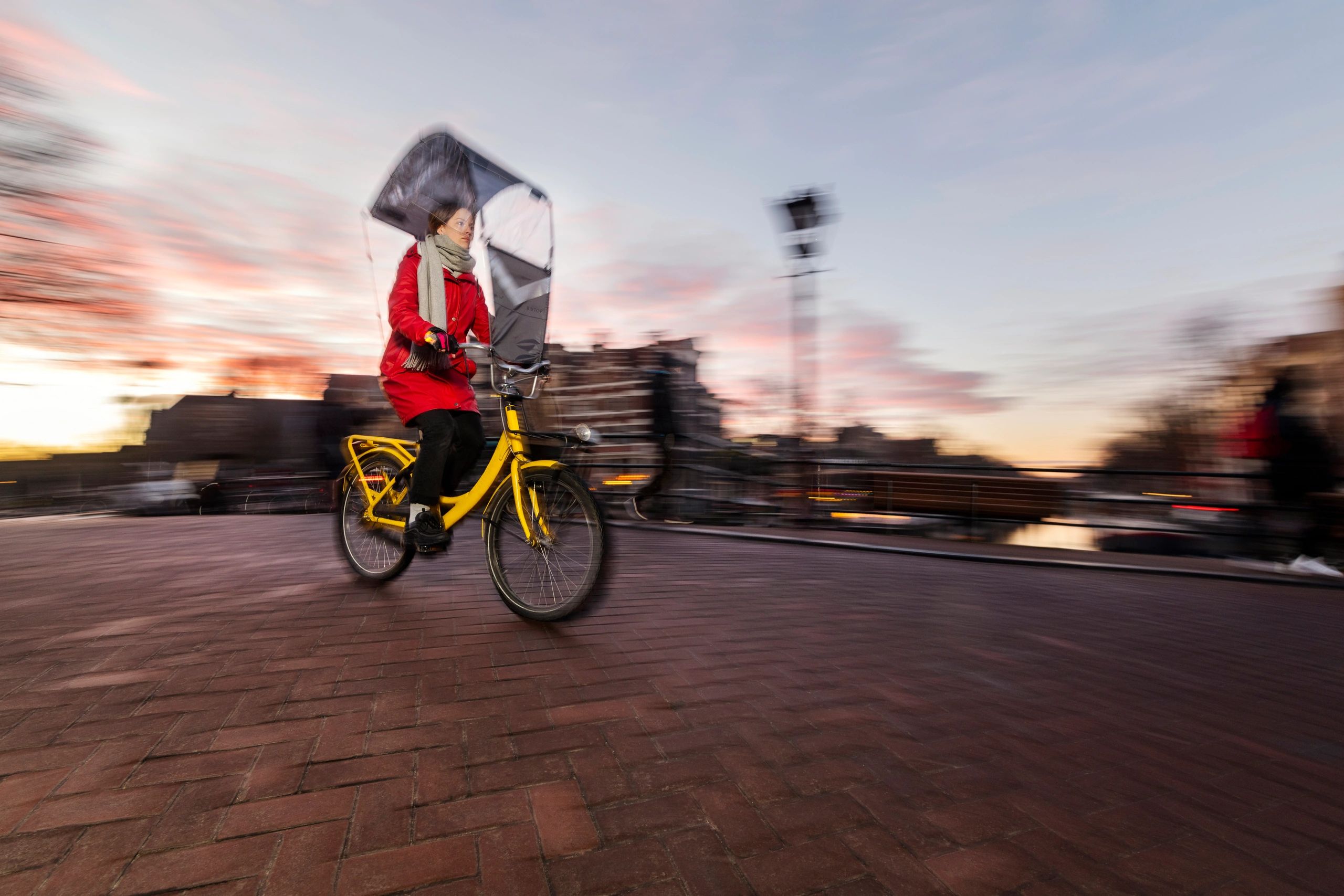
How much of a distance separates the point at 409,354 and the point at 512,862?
2832mm

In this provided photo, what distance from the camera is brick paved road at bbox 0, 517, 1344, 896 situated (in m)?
1.63

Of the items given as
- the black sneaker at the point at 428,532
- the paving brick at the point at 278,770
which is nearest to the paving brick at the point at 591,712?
the paving brick at the point at 278,770

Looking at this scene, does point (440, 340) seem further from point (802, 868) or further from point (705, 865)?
point (802, 868)

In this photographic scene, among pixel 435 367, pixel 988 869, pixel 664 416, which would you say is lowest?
pixel 988 869

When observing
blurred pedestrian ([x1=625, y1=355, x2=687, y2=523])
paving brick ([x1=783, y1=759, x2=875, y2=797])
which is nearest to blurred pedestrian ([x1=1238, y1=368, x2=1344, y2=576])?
blurred pedestrian ([x1=625, y1=355, x2=687, y2=523])

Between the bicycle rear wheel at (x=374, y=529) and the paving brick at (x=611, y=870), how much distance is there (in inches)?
116

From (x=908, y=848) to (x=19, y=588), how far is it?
5.35 metres

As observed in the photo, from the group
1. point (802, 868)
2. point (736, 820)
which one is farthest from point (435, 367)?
point (802, 868)

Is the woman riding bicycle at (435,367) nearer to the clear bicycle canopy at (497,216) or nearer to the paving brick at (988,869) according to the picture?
the clear bicycle canopy at (497,216)

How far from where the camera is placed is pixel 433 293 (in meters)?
3.78

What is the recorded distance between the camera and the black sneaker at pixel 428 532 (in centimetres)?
388

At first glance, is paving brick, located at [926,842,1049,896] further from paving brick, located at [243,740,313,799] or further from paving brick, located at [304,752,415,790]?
paving brick, located at [243,740,313,799]

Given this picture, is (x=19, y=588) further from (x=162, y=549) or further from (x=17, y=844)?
(x=17, y=844)

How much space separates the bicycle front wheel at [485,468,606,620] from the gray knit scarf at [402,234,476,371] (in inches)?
32.1
